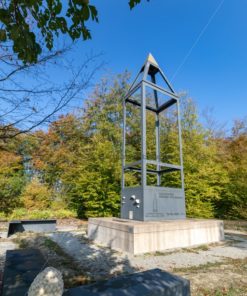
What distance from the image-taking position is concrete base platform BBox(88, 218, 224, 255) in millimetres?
5016

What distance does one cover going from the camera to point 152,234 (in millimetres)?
5211

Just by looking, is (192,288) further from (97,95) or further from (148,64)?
(97,95)

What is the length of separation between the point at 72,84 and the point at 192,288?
2964 mm

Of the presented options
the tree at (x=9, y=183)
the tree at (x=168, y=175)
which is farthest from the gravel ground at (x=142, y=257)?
the tree at (x=9, y=183)

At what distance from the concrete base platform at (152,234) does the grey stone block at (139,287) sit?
276 centimetres

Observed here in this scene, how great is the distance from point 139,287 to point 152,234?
337cm

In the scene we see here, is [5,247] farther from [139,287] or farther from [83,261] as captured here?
[139,287]

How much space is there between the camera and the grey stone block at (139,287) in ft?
6.08

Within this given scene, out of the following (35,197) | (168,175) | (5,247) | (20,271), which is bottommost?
(5,247)

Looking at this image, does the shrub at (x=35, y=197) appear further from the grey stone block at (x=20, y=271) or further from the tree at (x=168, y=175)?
the grey stone block at (x=20, y=271)

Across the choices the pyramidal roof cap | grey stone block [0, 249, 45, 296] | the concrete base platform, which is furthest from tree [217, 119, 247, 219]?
grey stone block [0, 249, 45, 296]

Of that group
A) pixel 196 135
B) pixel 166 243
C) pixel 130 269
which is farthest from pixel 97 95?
pixel 130 269

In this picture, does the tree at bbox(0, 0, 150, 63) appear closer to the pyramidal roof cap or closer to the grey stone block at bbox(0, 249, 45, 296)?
the grey stone block at bbox(0, 249, 45, 296)

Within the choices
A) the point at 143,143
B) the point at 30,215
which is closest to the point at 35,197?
the point at 30,215
